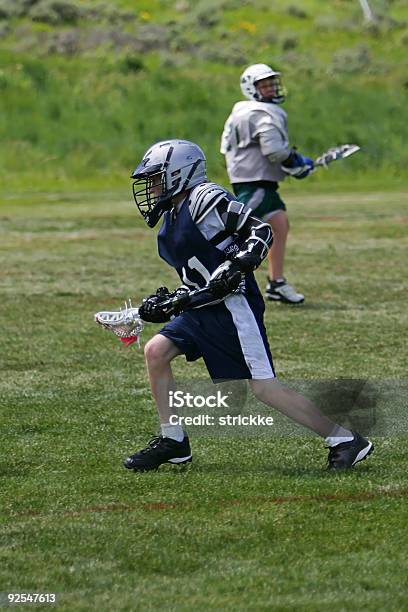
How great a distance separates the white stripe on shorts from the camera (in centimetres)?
587

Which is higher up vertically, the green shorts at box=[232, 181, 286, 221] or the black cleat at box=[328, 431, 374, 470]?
the black cleat at box=[328, 431, 374, 470]

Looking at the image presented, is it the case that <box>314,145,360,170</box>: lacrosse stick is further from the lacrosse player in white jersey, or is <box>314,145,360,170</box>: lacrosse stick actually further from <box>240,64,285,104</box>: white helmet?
<box>240,64,285,104</box>: white helmet

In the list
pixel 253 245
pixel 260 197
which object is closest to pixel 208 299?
pixel 253 245

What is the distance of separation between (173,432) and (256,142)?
5.80 m

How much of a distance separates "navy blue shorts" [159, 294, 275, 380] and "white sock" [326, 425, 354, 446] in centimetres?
40

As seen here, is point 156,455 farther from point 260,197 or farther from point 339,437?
point 260,197

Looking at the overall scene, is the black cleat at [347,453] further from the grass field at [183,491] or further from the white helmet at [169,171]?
the white helmet at [169,171]

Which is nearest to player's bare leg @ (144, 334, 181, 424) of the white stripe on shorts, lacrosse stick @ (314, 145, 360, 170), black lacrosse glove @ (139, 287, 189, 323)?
black lacrosse glove @ (139, 287, 189, 323)

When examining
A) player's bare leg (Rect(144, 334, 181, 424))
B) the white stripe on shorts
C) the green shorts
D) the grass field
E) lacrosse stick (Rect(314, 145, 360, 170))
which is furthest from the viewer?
lacrosse stick (Rect(314, 145, 360, 170))

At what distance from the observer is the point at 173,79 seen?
1435 inches

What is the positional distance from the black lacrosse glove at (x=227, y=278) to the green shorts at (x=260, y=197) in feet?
19.0

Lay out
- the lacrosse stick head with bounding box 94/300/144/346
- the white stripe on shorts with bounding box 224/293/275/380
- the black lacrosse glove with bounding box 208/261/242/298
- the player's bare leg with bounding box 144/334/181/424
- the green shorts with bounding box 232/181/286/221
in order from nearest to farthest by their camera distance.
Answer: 1. the black lacrosse glove with bounding box 208/261/242/298
2. the white stripe on shorts with bounding box 224/293/275/380
3. the player's bare leg with bounding box 144/334/181/424
4. the lacrosse stick head with bounding box 94/300/144/346
5. the green shorts with bounding box 232/181/286/221

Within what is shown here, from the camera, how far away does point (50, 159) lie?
1178 inches

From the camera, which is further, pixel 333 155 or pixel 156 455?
pixel 333 155
